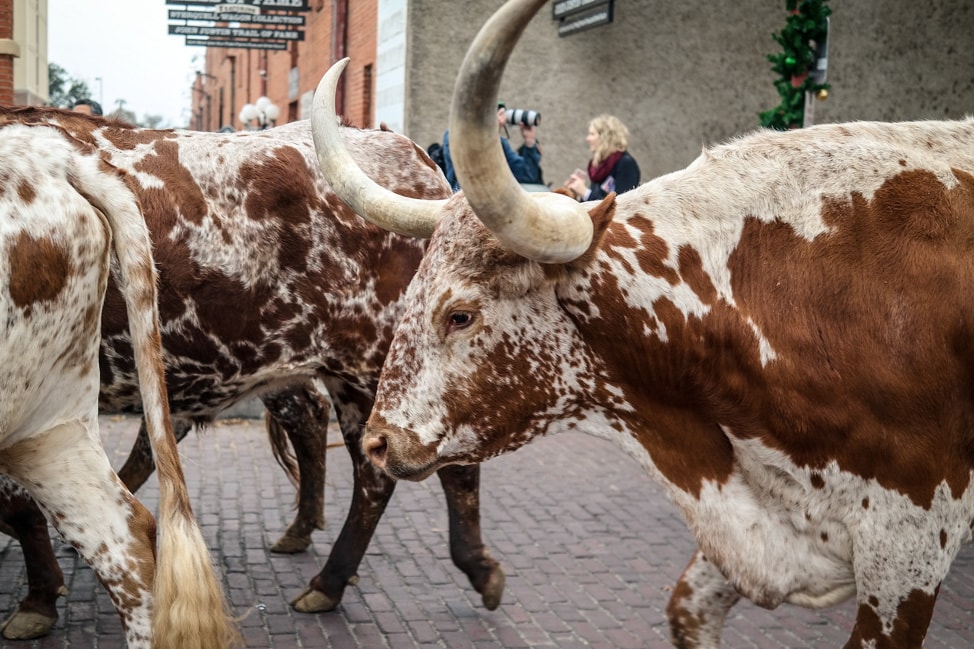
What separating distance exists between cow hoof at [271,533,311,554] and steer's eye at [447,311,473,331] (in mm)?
2944

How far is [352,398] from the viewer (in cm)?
493

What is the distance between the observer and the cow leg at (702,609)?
3.21 m

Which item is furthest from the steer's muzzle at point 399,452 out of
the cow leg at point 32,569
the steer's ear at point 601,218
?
the cow leg at point 32,569

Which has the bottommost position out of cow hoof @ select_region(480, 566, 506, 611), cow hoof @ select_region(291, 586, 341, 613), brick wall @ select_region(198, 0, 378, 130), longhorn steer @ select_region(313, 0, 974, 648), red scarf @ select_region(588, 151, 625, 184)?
cow hoof @ select_region(291, 586, 341, 613)

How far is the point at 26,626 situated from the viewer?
439cm

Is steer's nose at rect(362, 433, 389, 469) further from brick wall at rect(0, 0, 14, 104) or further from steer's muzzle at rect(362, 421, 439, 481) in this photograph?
brick wall at rect(0, 0, 14, 104)

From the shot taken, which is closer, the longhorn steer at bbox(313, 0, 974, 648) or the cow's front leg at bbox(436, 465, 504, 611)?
the longhorn steer at bbox(313, 0, 974, 648)

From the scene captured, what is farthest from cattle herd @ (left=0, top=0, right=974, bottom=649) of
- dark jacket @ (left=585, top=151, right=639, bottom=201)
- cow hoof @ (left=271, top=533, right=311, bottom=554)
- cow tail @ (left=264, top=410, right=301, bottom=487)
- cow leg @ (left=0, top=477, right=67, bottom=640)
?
dark jacket @ (left=585, top=151, right=639, bottom=201)

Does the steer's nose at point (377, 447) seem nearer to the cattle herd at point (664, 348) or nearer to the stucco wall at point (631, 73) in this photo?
the cattle herd at point (664, 348)

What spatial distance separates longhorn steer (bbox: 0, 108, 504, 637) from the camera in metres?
4.40

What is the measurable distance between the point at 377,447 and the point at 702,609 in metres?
1.01

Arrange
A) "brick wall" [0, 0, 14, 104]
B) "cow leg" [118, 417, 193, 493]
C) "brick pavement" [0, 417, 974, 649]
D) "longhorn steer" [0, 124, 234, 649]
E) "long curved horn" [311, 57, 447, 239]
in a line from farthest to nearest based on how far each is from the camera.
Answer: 1. "brick wall" [0, 0, 14, 104]
2. "cow leg" [118, 417, 193, 493]
3. "brick pavement" [0, 417, 974, 649]
4. "long curved horn" [311, 57, 447, 239]
5. "longhorn steer" [0, 124, 234, 649]

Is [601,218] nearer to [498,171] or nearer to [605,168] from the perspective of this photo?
[498,171]

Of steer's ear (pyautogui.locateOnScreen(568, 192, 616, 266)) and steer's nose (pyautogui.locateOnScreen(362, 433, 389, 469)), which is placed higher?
steer's ear (pyautogui.locateOnScreen(568, 192, 616, 266))
